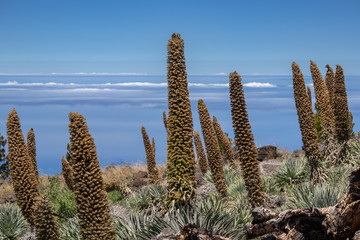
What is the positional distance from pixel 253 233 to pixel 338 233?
0.84m

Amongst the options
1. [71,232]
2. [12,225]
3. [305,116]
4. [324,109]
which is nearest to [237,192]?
[305,116]

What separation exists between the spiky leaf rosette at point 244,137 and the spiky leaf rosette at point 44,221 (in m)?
4.02

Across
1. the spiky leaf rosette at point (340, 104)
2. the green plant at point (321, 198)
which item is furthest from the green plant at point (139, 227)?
the spiky leaf rosette at point (340, 104)

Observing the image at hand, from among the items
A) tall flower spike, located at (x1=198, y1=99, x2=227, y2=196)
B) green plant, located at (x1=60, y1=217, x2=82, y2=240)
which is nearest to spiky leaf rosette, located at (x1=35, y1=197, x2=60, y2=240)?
green plant, located at (x1=60, y1=217, x2=82, y2=240)

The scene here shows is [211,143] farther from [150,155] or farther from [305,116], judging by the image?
[150,155]

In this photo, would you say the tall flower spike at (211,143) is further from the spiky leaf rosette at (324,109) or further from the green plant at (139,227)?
the spiky leaf rosette at (324,109)

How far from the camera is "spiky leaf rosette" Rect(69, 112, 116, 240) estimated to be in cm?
605

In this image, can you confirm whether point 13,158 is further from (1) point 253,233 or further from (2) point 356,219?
(2) point 356,219

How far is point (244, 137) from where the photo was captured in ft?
27.9

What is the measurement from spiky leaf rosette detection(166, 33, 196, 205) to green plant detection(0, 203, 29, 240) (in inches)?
261

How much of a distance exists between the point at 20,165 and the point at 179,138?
3594 millimetres

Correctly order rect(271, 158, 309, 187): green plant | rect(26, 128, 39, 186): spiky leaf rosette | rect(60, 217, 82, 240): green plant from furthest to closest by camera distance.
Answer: rect(26, 128, 39, 186): spiky leaf rosette
rect(271, 158, 309, 187): green plant
rect(60, 217, 82, 240): green plant

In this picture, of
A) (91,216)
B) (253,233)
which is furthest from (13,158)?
(253,233)

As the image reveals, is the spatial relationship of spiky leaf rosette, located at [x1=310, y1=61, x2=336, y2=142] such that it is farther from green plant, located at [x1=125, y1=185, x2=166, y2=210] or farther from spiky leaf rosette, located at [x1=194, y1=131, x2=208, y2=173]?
green plant, located at [x1=125, y1=185, x2=166, y2=210]
